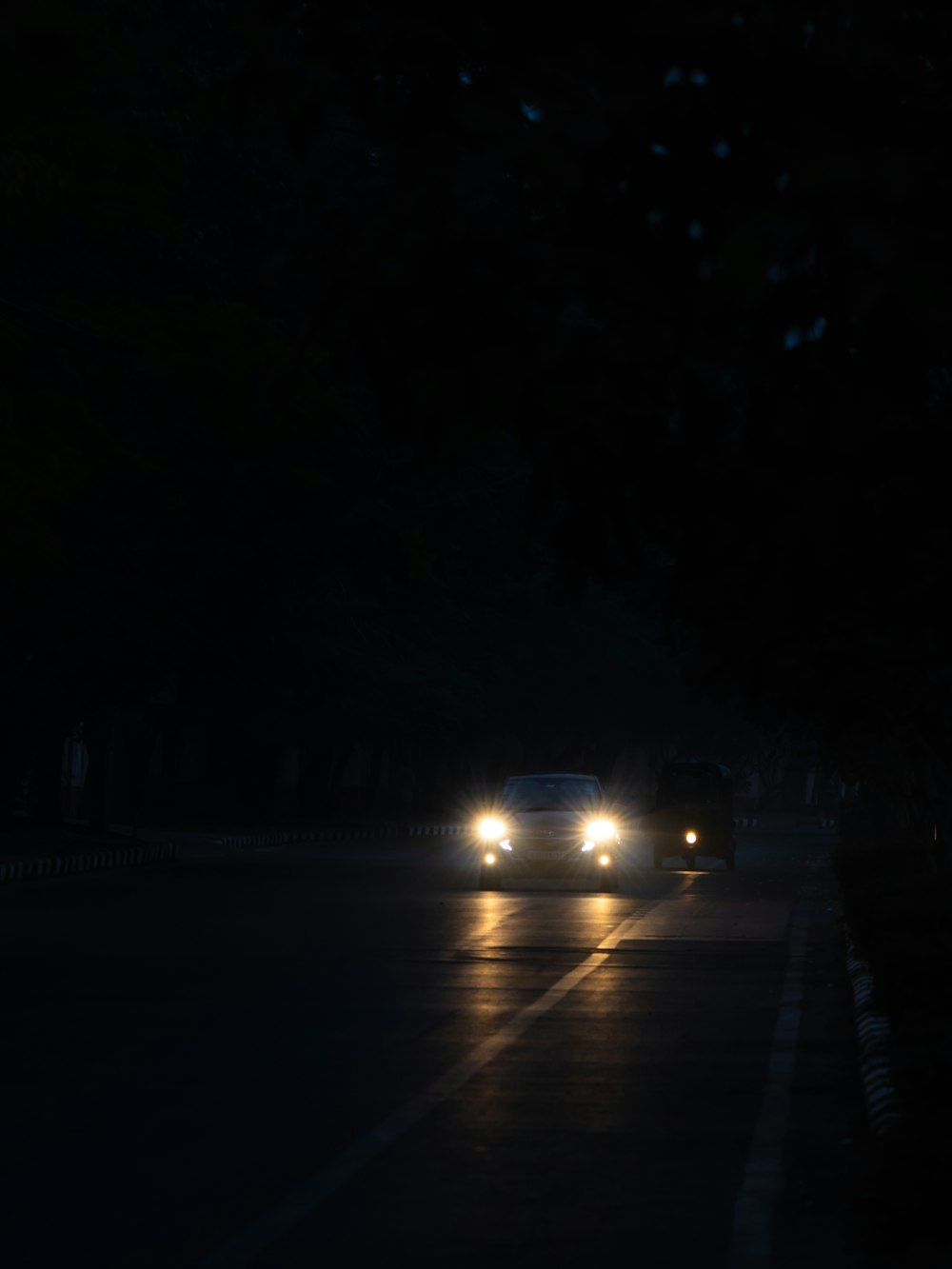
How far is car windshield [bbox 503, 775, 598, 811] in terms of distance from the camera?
38344 millimetres

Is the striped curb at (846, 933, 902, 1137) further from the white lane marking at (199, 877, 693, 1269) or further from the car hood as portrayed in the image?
the car hood

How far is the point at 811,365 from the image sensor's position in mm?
5766

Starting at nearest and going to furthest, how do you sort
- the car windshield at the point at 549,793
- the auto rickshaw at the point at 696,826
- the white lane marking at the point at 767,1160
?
the white lane marking at the point at 767,1160, the car windshield at the point at 549,793, the auto rickshaw at the point at 696,826

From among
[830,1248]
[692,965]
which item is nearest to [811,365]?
[830,1248]

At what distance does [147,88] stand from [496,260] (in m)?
42.5

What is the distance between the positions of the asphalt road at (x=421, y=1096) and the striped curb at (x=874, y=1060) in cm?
17

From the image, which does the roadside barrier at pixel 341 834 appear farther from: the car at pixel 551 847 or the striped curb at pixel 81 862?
the car at pixel 551 847

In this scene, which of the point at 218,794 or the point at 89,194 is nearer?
the point at 89,194

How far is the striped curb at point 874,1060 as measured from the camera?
36.5 ft

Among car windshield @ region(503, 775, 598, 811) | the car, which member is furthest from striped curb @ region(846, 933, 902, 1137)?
car windshield @ region(503, 775, 598, 811)

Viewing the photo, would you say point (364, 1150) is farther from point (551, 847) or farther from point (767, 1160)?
point (551, 847)

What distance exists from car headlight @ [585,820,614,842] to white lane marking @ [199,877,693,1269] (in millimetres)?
17802

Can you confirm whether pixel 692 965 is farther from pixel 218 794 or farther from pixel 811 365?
pixel 218 794

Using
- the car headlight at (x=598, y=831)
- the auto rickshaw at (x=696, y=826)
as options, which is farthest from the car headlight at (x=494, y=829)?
the auto rickshaw at (x=696, y=826)
